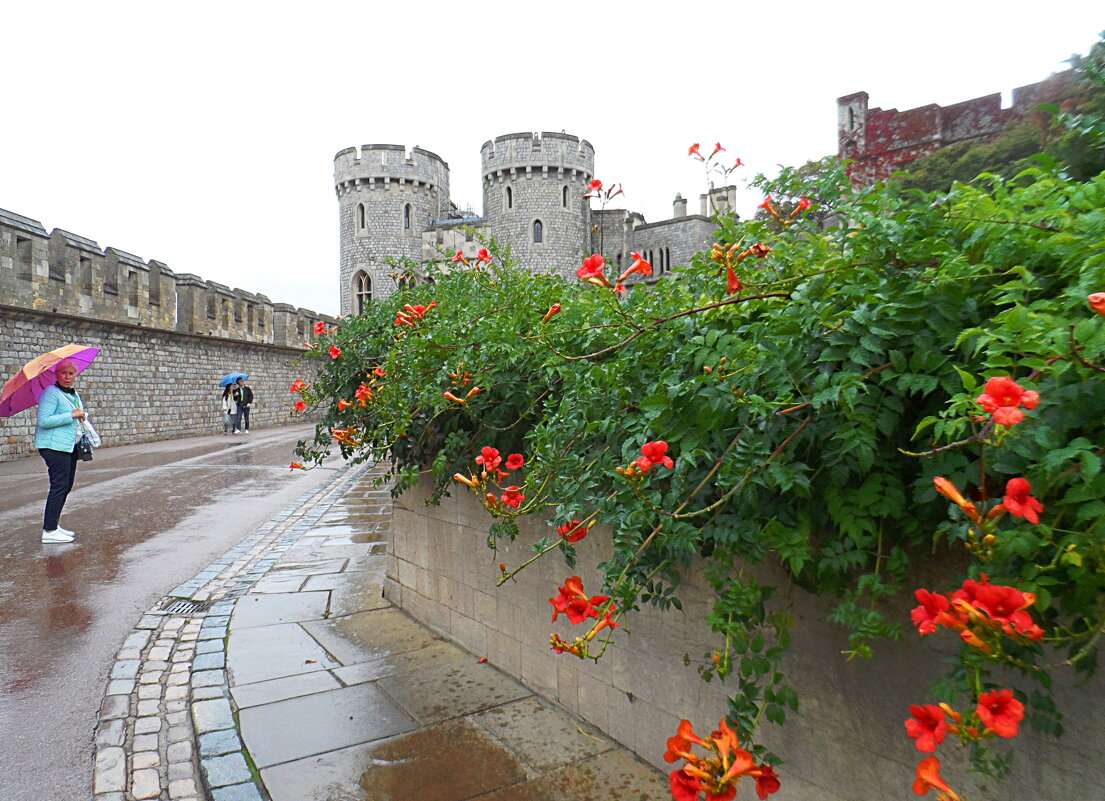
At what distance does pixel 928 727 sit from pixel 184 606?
5.07m

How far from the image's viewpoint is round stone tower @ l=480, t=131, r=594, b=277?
4172 cm

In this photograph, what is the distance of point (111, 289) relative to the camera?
18531 mm

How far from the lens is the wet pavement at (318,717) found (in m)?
2.70

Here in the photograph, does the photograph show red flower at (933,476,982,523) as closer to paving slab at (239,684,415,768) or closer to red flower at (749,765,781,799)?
red flower at (749,765,781,799)

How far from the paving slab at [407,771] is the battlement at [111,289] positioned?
52.0ft

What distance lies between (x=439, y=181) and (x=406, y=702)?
147ft

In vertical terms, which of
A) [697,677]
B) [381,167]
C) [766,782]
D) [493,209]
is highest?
[381,167]

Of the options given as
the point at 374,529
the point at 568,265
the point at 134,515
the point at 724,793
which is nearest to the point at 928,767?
the point at 724,793

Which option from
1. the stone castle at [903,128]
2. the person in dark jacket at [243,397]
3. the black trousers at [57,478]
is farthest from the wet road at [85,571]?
the stone castle at [903,128]

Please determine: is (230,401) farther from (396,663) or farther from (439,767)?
(439,767)

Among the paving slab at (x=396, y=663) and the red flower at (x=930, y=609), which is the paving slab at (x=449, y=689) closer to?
the paving slab at (x=396, y=663)

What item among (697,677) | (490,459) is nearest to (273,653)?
(490,459)

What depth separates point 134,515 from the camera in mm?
8539

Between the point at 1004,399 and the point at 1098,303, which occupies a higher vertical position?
the point at 1098,303
